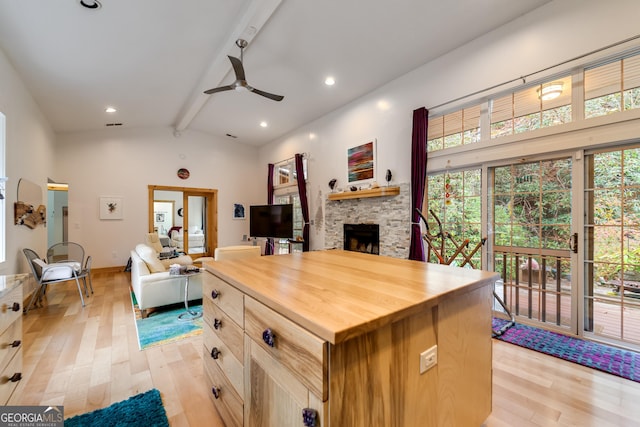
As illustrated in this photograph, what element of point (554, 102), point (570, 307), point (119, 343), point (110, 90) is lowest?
point (119, 343)

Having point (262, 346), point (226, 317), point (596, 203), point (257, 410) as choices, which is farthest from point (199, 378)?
point (596, 203)

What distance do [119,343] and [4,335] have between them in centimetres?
158

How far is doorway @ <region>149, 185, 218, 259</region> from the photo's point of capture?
7.67 meters

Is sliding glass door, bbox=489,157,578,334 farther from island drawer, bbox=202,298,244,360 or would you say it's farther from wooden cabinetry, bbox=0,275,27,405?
wooden cabinetry, bbox=0,275,27,405

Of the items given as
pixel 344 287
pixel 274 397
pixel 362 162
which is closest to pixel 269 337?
pixel 274 397

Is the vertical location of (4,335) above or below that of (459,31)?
below

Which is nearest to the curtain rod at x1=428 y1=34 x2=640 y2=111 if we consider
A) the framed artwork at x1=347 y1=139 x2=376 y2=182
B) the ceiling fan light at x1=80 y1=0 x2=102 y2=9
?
the framed artwork at x1=347 y1=139 x2=376 y2=182

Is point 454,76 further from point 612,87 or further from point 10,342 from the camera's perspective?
point 10,342

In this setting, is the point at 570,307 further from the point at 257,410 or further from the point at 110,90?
the point at 110,90

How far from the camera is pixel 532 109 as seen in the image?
118 inches

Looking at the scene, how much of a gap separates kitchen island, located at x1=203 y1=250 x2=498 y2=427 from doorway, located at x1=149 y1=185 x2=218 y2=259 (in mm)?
6614

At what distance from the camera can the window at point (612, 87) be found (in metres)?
2.42

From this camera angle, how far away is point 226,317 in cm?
142

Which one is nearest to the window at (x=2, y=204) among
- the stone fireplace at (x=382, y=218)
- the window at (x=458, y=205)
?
the stone fireplace at (x=382, y=218)
